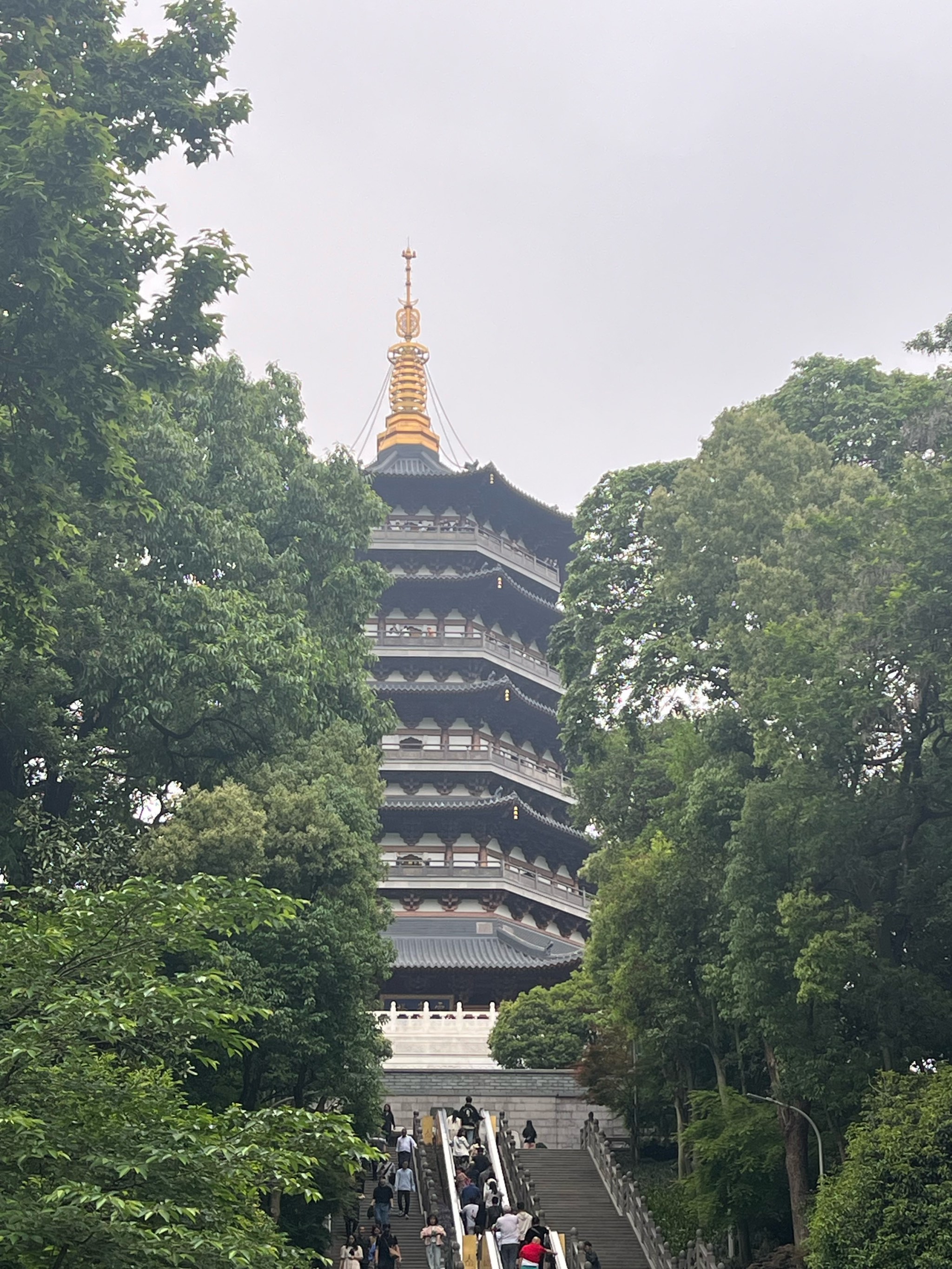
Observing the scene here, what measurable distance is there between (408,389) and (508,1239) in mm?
37119

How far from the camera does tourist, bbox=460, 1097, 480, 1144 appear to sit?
27.1m

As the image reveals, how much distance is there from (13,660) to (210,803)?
10.3ft

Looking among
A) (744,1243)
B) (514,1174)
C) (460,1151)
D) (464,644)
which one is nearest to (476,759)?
(464,644)

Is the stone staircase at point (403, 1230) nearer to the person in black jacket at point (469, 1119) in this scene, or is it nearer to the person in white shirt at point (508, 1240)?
the person in white shirt at point (508, 1240)

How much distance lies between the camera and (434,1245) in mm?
20766

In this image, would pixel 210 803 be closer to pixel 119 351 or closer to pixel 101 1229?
pixel 119 351

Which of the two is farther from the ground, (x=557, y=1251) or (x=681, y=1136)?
(x=681, y=1136)

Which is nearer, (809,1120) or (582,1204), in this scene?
(809,1120)

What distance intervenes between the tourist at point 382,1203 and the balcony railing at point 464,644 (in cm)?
2278

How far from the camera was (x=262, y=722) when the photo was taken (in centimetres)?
2362

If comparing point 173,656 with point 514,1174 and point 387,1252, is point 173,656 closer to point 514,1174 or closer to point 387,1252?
point 387,1252

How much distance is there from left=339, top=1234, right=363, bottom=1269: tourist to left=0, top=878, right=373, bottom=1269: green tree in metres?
6.12

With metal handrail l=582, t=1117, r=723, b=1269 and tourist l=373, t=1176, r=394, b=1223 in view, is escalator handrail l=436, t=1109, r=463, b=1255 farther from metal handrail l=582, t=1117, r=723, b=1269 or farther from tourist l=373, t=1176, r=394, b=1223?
metal handrail l=582, t=1117, r=723, b=1269

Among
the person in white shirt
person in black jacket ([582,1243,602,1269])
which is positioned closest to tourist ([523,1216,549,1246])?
the person in white shirt
